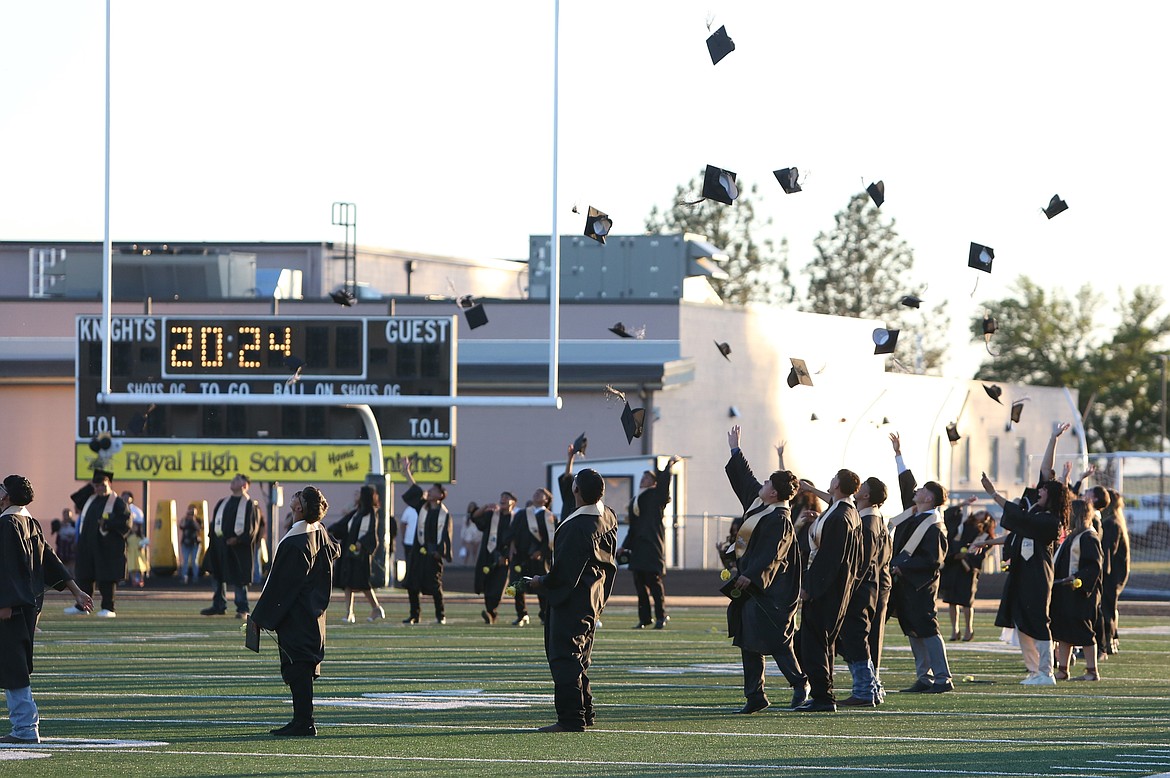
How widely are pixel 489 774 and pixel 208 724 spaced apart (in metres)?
2.99

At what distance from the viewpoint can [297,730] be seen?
1172 centimetres

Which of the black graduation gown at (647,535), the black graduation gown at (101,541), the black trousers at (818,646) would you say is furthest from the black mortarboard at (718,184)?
the black graduation gown at (101,541)

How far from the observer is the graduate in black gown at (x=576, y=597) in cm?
1210

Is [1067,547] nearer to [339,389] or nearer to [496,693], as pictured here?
[496,693]

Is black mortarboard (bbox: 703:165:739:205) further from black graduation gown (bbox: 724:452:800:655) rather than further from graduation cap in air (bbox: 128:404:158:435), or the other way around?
graduation cap in air (bbox: 128:404:158:435)

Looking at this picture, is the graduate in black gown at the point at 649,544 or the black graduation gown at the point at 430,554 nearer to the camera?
the graduate in black gown at the point at 649,544

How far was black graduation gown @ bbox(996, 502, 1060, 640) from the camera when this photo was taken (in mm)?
15961

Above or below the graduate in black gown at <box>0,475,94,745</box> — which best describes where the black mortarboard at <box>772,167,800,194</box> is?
above

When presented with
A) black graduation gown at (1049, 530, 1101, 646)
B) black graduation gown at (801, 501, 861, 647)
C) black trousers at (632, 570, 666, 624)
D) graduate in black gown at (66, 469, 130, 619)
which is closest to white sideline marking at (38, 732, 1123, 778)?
black graduation gown at (801, 501, 861, 647)

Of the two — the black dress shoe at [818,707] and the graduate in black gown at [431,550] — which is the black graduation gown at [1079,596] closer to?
the black dress shoe at [818,707]

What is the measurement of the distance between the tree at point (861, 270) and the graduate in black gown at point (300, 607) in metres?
69.4

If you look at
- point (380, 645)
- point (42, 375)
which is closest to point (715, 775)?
point (380, 645)

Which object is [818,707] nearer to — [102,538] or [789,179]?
[789,179]

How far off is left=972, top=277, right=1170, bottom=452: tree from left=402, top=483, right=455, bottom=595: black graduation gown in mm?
61232
